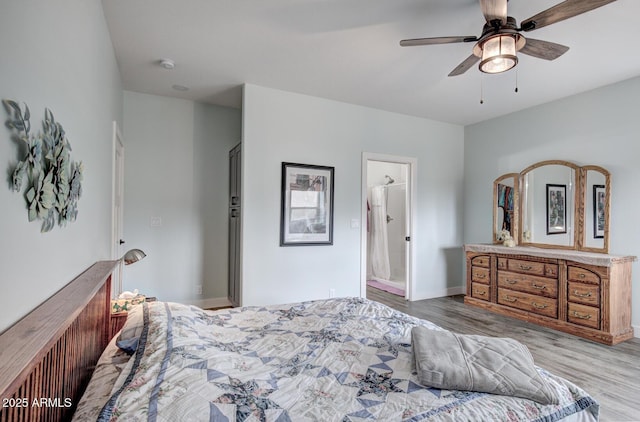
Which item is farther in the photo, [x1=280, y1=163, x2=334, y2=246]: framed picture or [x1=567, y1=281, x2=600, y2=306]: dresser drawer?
[x1=280, y1=163, x2=334, y2=246]: framed picture

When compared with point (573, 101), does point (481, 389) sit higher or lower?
lower

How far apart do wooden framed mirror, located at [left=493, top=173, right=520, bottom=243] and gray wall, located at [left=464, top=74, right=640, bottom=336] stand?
0.45ft

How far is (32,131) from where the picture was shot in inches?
37.6

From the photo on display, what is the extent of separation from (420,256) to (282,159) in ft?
8.27

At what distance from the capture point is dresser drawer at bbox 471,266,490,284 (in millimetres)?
4332

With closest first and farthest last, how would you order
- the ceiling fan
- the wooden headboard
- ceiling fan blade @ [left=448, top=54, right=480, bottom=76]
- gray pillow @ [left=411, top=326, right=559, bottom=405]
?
the wooden headboard → gray pillow @ [left=411, top=326, right=559, bottom=405] → the ceiling fan → ceiling fan blade @ [left=448, top=54, right=480, bottom=76]

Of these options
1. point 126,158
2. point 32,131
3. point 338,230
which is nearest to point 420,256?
point 338,230

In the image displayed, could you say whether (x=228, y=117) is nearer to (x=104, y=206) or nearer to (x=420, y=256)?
(x=104, y=206)

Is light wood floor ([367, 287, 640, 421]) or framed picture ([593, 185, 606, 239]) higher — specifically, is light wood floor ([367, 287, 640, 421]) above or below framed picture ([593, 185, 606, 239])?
below

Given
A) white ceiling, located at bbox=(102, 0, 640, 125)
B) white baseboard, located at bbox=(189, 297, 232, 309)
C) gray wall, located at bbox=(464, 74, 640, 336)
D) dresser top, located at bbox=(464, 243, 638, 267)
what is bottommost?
white baseboard, located at bbox=(189, 297, 232, 309)

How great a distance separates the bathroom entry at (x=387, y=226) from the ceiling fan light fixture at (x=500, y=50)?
345 centimetres

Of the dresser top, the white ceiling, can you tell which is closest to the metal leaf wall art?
the white ceiling

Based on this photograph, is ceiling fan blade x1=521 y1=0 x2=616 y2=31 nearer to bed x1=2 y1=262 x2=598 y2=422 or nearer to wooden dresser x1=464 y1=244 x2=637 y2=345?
bed x1=2 y1=262 x2=598 y2=422

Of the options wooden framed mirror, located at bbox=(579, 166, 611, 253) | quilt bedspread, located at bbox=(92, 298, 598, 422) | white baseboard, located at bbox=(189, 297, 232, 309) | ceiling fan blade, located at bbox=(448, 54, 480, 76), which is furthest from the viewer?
white baseboard, located at bbox=(189, 297, 232, 309)
